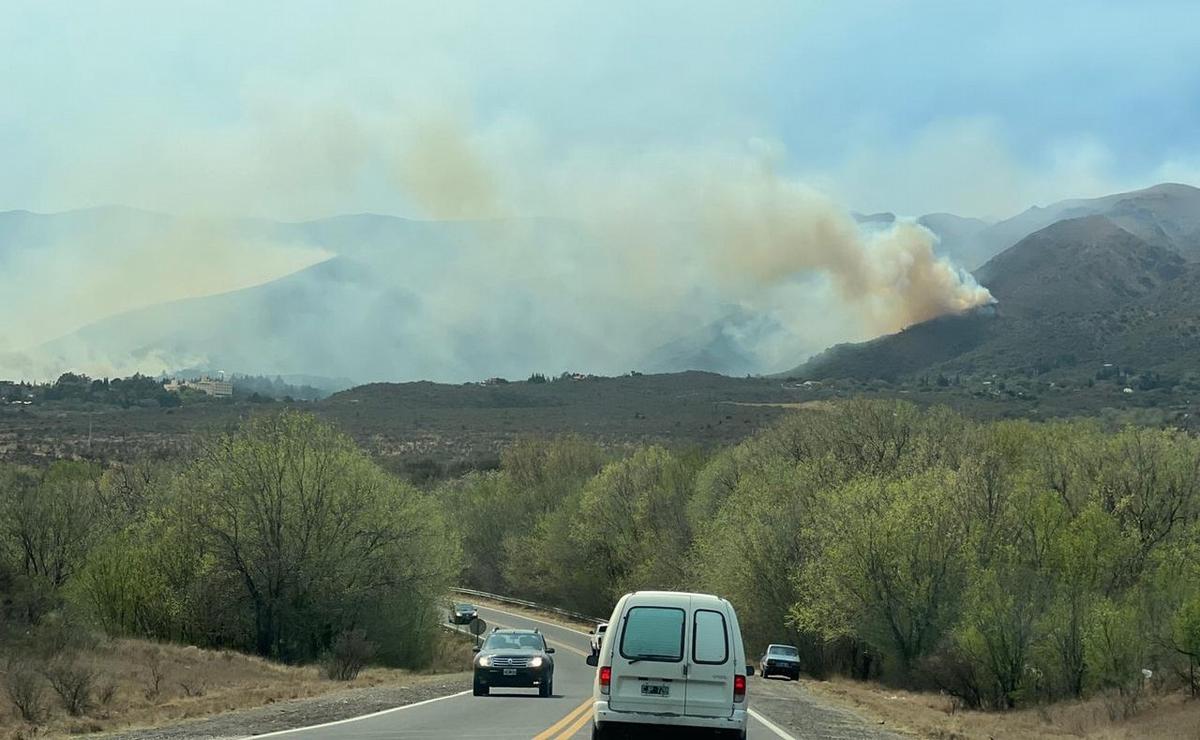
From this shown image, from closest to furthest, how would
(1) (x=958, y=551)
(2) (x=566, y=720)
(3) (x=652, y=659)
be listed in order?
1. (3) (x=652, y=659)
2. (2) (x=566, y=720)
3. (1) (x=958, y=551)

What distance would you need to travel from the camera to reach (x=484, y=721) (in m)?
24.7

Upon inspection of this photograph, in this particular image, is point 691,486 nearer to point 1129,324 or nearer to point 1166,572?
point 1166,572

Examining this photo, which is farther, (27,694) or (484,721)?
(27,694)

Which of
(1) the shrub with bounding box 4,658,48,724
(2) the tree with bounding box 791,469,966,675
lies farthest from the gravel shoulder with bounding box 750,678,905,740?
(1) the shrub with bounding box 4,658,48,724

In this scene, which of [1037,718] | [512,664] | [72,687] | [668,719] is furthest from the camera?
[1037,718]

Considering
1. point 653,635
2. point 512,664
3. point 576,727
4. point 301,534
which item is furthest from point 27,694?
point 301,534

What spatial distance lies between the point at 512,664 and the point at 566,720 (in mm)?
8686

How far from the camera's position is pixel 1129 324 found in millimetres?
189750

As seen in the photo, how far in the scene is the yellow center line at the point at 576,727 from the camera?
844 inches

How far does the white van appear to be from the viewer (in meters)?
17.8

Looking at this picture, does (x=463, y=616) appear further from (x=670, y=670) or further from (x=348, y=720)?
(x=670, y=670)

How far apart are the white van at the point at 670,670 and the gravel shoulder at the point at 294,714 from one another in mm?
6656

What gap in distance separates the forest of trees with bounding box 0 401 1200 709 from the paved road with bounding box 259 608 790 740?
63.3ft

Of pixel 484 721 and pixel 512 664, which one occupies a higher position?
pixel 484 721
